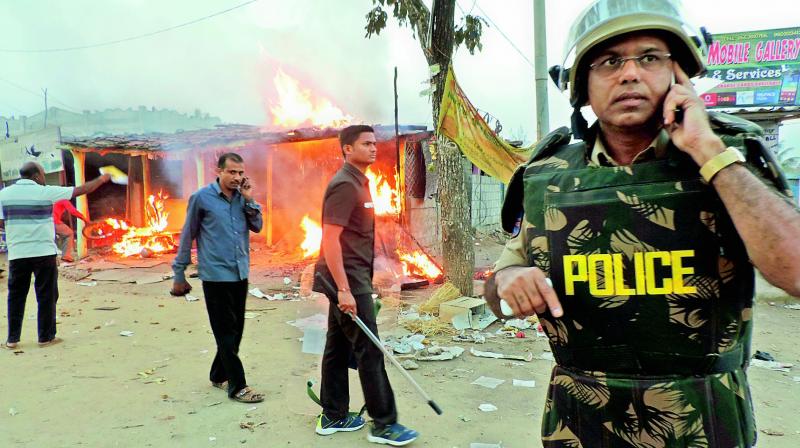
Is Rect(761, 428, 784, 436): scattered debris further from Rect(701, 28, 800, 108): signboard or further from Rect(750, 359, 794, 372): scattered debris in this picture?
Rect(701, 28, 800, 108): signboard

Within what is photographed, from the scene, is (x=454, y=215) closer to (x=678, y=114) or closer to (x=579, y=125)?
(x=579, y=125)

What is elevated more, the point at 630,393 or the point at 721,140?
the point at 721,140

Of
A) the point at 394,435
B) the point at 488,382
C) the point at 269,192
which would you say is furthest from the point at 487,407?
the point at 269,192

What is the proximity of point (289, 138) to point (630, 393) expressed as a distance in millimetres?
11357

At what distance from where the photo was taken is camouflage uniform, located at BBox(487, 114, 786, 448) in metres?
1.14

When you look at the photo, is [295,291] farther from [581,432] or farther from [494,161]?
[581,432]

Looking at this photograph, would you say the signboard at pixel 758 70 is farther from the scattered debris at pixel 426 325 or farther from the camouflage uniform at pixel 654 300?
the camouflage uniform at pixel 654 300

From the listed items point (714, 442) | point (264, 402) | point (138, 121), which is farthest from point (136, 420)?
point (138, 121)

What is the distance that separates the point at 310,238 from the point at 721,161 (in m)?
11.7

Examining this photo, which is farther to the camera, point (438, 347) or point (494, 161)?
point (494, 161)

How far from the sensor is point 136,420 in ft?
12.3

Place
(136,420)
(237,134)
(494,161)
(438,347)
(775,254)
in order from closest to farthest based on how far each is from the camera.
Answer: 1. (775,254)
2. (136,420)
3. (438,347)
4. (494,161)
5. (237,134)

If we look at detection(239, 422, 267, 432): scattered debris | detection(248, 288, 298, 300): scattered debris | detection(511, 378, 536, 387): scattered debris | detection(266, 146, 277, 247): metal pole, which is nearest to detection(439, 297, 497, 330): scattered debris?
detection(511, 378, 536, 387): scattered debris

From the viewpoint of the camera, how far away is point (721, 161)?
106cm
